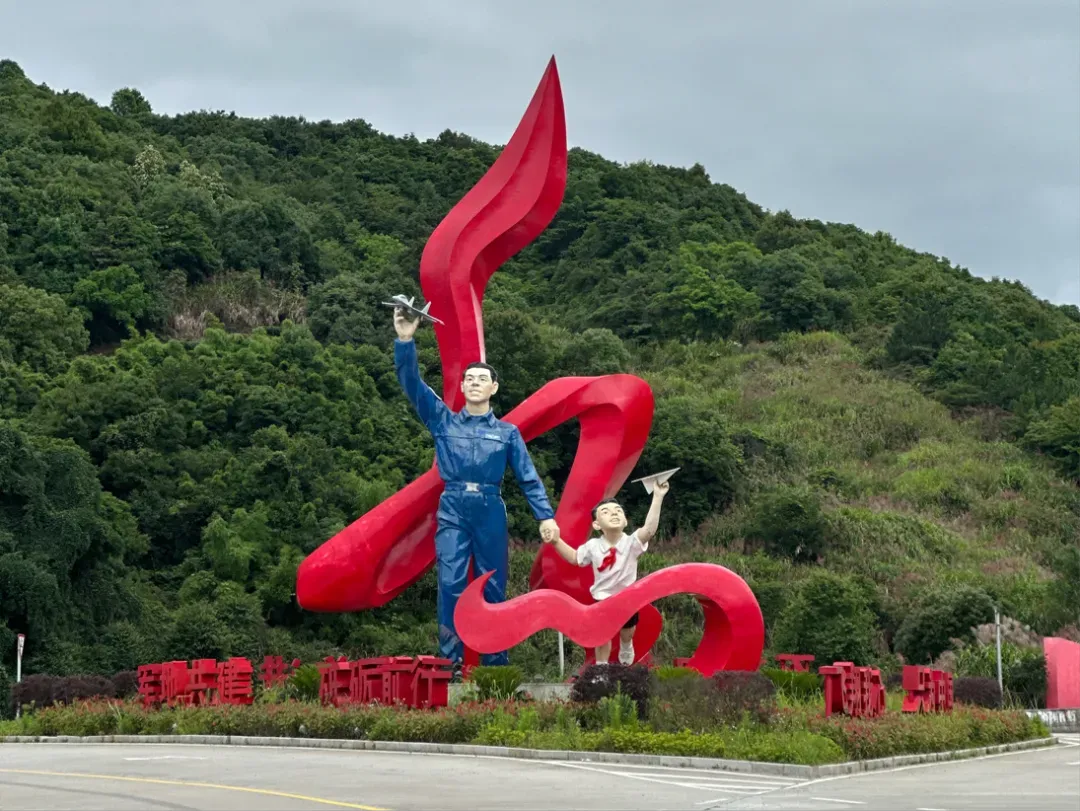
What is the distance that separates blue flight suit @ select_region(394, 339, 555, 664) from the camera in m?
17.6

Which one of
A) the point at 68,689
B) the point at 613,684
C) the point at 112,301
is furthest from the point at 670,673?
the point at 112,301

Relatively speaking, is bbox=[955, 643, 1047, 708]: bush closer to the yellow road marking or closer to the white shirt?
the white shirt

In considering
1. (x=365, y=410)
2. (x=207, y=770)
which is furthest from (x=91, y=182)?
(x=207, y=770)

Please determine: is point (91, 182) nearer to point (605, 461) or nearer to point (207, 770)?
point (605, 461)

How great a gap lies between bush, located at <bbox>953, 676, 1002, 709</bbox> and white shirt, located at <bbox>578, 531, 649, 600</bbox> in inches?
175

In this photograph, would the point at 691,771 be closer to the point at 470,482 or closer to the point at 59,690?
the point at 470,482

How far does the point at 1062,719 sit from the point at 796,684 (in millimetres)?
4748

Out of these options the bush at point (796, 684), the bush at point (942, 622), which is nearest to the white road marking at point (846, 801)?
the bush at point (796, 684)

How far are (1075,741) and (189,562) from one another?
1804 cm

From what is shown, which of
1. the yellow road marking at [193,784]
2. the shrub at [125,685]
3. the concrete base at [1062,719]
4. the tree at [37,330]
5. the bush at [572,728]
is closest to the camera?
the yellow road marking at [193,784]

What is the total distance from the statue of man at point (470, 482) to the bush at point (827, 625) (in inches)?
378

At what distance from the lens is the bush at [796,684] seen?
18.0m

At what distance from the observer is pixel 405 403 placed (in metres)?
37.8

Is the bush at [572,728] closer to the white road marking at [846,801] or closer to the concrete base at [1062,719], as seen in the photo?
the white road marking at [846,801]
